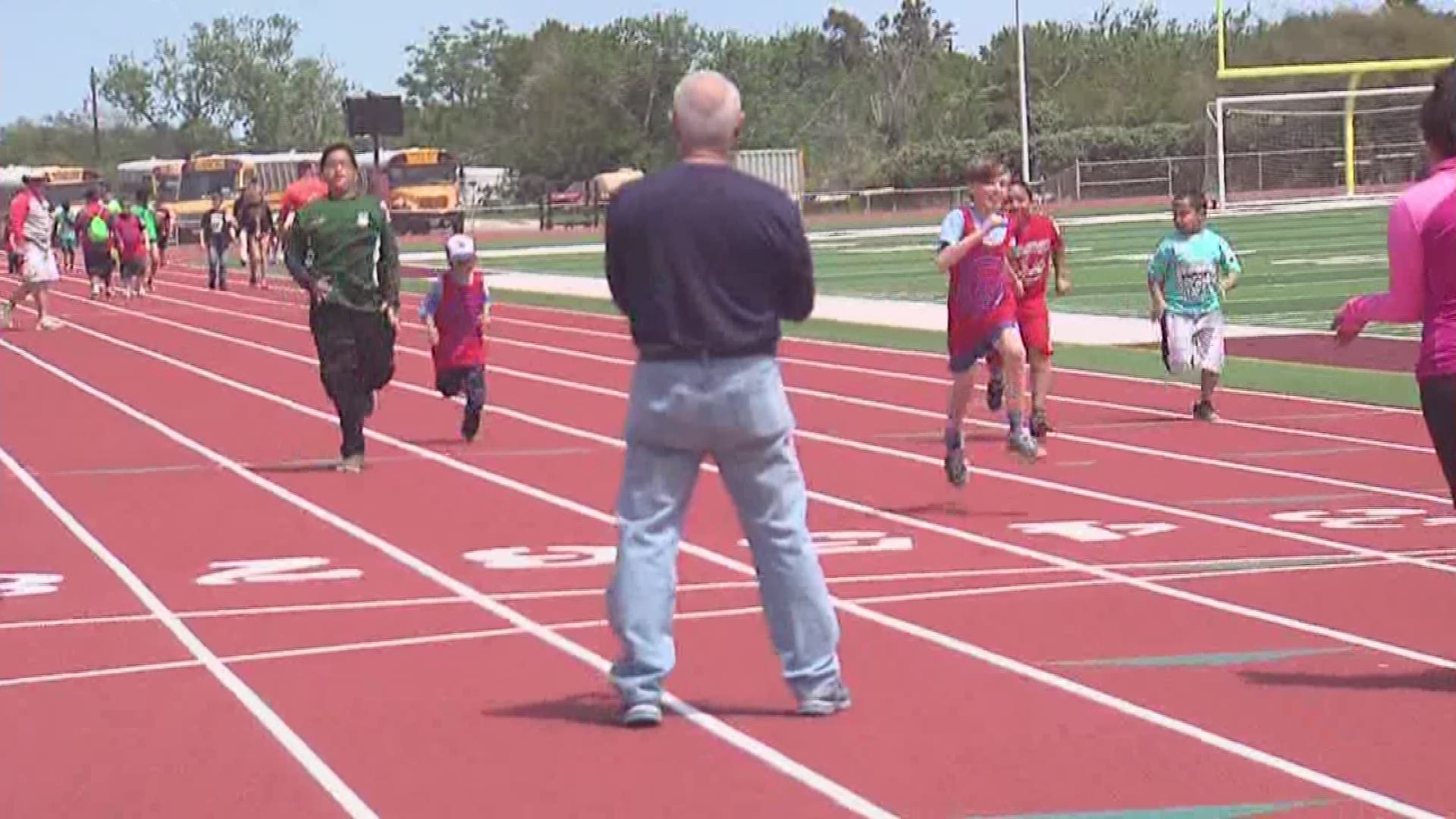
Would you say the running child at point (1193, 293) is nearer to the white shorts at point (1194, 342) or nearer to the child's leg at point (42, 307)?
the white shorts at point (1194, 342)

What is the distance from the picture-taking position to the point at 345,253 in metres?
16.5

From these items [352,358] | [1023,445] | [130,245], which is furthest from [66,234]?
[1023,445]

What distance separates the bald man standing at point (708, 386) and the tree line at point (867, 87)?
5831cm

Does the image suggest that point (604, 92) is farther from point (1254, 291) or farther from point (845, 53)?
point (1254, 291)

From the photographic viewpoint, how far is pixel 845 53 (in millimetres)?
137375

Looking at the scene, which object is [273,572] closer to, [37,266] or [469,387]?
[469,387]

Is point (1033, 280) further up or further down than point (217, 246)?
further up

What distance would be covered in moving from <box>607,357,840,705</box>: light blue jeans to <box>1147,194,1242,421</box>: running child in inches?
427

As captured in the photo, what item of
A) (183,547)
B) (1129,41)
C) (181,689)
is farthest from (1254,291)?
(1129,41)

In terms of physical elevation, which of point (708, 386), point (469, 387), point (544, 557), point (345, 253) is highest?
point (345, 253)

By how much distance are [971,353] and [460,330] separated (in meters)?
4.80

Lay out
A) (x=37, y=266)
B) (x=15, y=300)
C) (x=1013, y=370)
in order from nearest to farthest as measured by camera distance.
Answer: (x=1013, y=370) < (x=37, y=266) < (x=15, y=300)

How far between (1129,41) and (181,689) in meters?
111

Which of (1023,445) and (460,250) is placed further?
(460,250)
